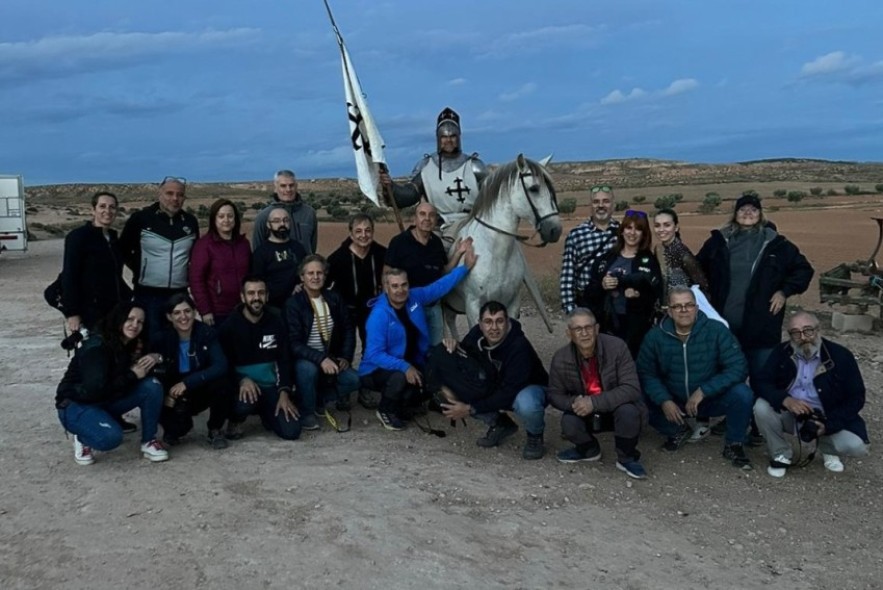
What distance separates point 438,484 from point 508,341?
122 cm

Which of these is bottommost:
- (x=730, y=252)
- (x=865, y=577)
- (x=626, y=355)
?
(x=865, y=577)

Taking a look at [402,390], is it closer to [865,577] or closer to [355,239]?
[355,239]

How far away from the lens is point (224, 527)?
4.29 meters

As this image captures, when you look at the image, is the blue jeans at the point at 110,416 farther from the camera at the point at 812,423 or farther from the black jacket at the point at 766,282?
the camera at the point at 812,423

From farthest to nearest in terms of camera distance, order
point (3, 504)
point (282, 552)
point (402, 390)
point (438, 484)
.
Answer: point (402, 390) < point (438, 484) < point (3, 504) < point (282, 552)

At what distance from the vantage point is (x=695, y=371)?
5504 millimetres

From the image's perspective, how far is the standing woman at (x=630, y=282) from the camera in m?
5.90

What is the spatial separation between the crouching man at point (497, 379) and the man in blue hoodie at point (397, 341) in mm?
417

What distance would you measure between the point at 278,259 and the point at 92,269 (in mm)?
1393

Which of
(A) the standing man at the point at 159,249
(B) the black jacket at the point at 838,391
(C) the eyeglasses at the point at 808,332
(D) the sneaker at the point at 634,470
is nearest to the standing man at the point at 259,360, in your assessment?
(A) the standing man at the point at 159,249

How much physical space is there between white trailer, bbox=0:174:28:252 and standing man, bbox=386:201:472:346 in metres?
17.6

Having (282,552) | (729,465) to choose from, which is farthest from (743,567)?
(282,552)

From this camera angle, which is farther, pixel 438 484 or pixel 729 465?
pixel 729 465

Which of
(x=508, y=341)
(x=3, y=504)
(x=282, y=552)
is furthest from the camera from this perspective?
(x=508, y=341)
